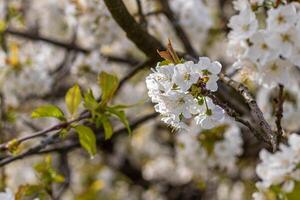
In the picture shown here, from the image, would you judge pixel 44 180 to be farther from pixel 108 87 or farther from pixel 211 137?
pixel 211 137

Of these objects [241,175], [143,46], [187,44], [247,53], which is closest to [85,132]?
[143,46]

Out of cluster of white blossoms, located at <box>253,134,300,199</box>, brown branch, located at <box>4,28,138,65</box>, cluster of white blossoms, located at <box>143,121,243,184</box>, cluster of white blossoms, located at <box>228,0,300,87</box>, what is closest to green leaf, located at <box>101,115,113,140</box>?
cluster of white blossoms, located at <box>228,0,300,87</box>

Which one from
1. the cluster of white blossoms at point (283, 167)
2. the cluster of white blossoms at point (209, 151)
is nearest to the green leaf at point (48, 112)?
the cluster of white blossoms at point (283, 167)

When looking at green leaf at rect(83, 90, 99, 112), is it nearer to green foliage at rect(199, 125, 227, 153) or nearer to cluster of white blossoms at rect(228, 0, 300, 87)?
cluster of white blossoms at rect(228, 0, 300, 87)

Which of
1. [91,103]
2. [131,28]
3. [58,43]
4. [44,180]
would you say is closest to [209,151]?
[58,43]

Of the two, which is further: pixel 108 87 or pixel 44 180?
pixel 44 180

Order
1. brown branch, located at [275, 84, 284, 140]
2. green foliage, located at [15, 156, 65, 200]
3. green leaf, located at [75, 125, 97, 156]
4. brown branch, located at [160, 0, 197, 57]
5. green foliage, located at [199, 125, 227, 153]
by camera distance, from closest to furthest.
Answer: brown branch, located at [275, 84, 284, 140]
green leaf, located at [75, 125, 97, 156]
green foliage, located at [15, 156, 65, 200]
brown branch, located at [160, 0, 197, 57]
green foliage, located at [199, 125, 227, 153]

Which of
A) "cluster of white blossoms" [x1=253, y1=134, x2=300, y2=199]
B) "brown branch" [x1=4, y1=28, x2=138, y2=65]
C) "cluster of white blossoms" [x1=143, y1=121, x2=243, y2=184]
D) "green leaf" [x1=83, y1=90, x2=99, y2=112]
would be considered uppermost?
"cluster of white blossoms" [x1=253, y1=134, x2=300, y2=199]
